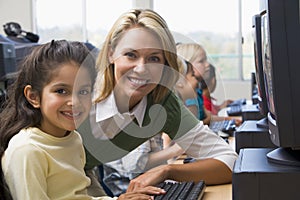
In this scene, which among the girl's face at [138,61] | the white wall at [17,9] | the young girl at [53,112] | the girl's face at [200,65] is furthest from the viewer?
the white wall at [17,9]

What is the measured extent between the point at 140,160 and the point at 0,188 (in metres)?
0.78

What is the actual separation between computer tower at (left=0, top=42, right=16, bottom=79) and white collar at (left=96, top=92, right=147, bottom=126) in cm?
31

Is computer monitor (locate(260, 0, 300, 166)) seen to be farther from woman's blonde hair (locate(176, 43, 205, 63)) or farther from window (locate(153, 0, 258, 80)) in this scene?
window (locate(153, 0, 258, 80))

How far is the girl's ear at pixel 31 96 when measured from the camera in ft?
4.34

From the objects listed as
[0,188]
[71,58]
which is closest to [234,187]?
[0,188]

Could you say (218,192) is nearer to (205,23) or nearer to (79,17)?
(205,23)

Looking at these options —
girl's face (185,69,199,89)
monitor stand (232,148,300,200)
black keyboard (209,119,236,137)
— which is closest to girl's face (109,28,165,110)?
monitor stand (232,148,300,200)

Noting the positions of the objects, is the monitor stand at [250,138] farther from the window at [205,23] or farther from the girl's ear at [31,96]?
the window at [205,23]

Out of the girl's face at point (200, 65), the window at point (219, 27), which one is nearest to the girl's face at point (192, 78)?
the girl's face at point (200, 65)

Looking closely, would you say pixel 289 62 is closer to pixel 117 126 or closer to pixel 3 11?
pixel 117 126

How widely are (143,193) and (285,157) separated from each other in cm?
55

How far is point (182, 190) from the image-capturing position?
1379 millimetres

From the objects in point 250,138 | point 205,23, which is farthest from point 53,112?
point 205,23

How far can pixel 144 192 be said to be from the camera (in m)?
1.34
